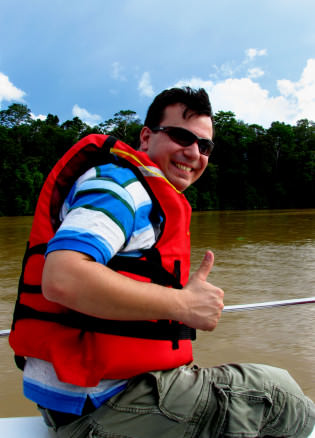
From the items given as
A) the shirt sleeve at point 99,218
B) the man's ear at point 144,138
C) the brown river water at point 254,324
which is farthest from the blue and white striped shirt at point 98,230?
the brown river water at point 254,324

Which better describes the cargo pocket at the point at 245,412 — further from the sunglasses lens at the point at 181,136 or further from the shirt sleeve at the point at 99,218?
the sunglasses lens at the point at 181,136

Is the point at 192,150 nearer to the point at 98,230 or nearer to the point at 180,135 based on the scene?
the point at 180,135

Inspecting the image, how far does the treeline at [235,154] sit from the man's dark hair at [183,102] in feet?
156

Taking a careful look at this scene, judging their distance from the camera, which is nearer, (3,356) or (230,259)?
(3,356)

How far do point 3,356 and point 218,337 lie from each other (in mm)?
1623

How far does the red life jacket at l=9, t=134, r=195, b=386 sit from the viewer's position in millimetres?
1162

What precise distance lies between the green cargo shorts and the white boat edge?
0.29 m

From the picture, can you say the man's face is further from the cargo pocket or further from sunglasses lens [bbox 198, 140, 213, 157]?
the cargo pocket

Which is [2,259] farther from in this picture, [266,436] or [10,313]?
[266,436]

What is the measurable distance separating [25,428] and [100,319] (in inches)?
26.3

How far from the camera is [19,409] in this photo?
2373mm

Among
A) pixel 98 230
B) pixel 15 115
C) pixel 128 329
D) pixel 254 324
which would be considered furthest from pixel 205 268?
pixel 15 115

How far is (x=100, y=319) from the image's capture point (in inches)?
45.9

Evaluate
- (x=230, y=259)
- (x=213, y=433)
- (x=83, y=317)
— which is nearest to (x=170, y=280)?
(x=83, y=317)
